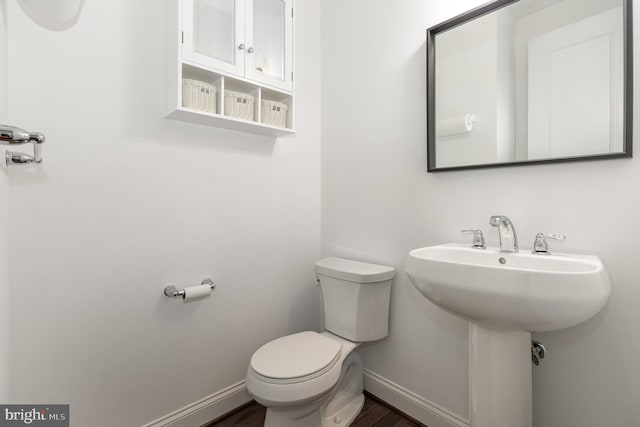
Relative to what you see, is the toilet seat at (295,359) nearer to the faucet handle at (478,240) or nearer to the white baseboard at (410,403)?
the white baseboard at (410,403)

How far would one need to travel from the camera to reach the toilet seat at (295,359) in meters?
1.11

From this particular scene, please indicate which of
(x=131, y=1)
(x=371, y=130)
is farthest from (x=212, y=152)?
(x=371, y=130)

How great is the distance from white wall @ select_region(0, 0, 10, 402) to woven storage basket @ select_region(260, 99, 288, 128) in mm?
918

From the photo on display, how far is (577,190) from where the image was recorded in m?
1.02

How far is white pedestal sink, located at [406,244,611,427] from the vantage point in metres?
0.75

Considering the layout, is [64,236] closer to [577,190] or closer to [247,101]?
[247,101]

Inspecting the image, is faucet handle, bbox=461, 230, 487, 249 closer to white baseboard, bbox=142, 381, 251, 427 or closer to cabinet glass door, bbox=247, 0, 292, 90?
cabinet glass door, bbox=247, 0, 292, 90

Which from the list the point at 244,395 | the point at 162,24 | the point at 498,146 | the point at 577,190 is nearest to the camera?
the point at 577,190

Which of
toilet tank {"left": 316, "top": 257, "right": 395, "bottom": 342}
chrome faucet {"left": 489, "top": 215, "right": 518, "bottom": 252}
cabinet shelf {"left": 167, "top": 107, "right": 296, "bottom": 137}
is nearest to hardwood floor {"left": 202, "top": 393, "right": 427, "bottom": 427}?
toilet tank {"left": 316, "top": 257, "right": 395, "bottom": 342}

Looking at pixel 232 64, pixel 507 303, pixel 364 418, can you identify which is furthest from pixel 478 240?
pixel 232 64

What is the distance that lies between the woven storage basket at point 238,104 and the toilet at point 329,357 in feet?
2.85

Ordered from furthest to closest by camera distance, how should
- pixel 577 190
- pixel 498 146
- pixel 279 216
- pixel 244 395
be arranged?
1. pixel 279 216
2. pixel 244 395
3. pixel 498 146
4. pixel 577 190

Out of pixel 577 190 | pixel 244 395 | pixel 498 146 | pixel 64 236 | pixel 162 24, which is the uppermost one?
pixel 162 24

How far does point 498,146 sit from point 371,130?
66 cm
